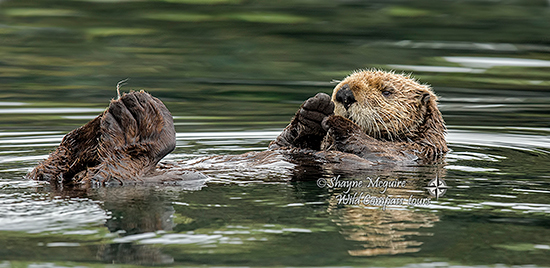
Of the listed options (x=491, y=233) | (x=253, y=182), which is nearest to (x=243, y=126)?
(x=253, y=182)

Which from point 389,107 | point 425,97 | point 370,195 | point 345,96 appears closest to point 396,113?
point 389,107

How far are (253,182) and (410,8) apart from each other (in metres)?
10.3

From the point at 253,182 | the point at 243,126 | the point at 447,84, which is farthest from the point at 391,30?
the point at 253,182

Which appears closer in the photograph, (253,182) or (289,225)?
(289,225)

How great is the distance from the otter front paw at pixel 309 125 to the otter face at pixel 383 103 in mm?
207

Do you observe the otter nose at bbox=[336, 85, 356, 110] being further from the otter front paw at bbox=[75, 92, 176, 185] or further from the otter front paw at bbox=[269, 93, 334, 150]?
the otter front paw at bbox=[75, 92, 176, 185]

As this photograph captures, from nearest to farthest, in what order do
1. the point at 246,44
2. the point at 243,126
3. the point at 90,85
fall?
1. the point at 243,126
2. the point at 90,85
3. the point at 246,44

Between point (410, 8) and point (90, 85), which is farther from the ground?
point (410, 8)

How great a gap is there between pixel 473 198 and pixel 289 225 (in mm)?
1220

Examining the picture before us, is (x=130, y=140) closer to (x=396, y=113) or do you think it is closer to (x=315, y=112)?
(x=315, y=112)

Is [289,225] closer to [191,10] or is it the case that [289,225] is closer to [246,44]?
[246,44]

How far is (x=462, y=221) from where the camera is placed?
3385 millimetres

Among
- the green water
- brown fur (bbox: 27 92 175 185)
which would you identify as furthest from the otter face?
brown fur (bbox: 27 92 175 185)

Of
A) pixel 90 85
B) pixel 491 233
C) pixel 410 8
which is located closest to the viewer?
pixel 491 233
